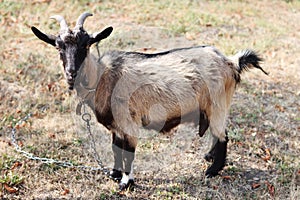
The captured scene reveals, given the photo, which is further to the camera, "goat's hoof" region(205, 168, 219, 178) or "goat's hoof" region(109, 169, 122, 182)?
"goat's hoof" region(205, 168, 219, 178)

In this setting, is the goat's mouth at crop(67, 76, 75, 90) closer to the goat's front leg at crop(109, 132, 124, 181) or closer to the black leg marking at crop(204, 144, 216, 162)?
the goat's front leg at crop(109, 132, 124, 181)

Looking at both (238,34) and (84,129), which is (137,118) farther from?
(238,34)

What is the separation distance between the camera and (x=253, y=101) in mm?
6352

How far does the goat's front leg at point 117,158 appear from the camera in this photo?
14.4 feet

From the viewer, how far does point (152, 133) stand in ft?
17.6

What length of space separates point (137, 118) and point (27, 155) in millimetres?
1530

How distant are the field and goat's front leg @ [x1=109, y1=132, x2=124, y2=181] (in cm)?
10

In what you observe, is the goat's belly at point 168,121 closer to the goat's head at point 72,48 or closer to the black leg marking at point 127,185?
the black leg marking at point 127,185

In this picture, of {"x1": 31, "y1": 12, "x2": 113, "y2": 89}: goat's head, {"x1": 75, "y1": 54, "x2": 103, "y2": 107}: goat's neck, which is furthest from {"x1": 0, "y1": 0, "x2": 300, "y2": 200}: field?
{"x1": 31, "y1": 12, "x2": 113, "y2": 89}: goat's head

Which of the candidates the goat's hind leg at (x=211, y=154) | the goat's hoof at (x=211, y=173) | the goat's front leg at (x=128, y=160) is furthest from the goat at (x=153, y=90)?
the goat's hoof at (x=211, y=173)

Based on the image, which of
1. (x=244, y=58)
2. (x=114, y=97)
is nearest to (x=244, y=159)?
(x=244, y=58)

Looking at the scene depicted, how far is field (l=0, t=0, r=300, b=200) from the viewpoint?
4.43 metres

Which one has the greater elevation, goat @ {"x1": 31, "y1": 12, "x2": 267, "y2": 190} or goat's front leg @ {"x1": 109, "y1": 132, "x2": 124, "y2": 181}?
goat @ {"x1": 31, "y1": 12, "x2": 267, "y2": 190}

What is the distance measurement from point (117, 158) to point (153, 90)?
3.08 ft
